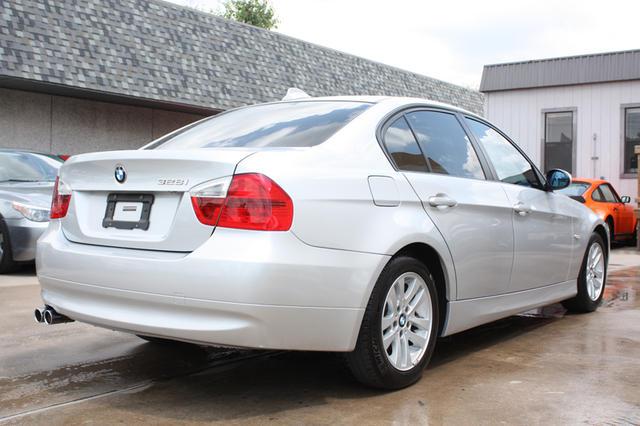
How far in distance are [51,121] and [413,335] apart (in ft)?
40.0

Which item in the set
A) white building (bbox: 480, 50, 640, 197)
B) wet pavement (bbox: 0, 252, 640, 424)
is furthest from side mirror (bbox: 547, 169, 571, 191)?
white building (bbox: 480, 50, 640, 197)

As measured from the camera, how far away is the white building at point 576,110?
1697 centimetres

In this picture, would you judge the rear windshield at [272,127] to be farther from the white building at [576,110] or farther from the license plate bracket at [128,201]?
the white building at [576,110]

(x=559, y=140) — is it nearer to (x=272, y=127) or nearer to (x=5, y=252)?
(x=5, y=252)

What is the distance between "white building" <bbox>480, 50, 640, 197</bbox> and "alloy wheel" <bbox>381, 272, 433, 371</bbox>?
1470 centimetres

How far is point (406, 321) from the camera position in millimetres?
3602

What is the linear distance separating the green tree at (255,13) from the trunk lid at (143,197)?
48926 millimetres

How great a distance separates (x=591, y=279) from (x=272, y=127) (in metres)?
3.32

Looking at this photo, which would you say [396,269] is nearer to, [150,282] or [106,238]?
[150,282]

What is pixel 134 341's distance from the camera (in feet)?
15.4

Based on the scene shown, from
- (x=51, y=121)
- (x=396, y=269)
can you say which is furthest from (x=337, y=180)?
(x=51, y=121)

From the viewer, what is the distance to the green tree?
50.9 meters

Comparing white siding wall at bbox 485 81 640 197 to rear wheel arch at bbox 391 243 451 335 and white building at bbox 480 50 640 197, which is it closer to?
white building at bbox 480 50 640 197

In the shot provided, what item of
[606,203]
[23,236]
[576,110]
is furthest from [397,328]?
[576,110]
